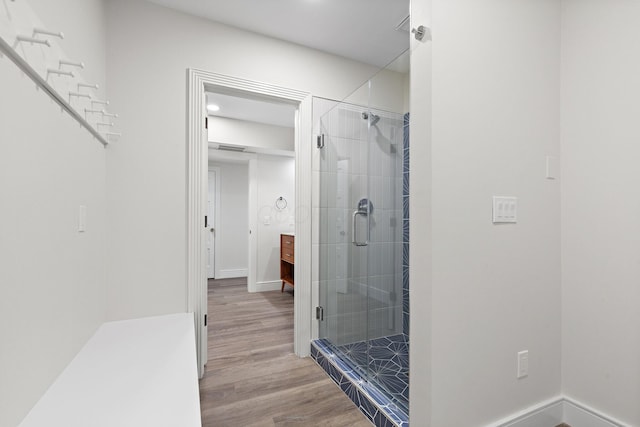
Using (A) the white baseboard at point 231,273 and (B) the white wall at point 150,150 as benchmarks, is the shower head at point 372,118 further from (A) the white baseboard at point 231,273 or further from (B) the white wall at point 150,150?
(A) the white baseboard at point 231,273

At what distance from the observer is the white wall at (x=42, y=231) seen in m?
0.78

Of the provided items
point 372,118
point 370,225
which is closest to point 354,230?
point 370,225

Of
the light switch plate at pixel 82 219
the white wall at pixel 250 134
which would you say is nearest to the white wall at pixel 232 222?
the white wall at pixel 250 134

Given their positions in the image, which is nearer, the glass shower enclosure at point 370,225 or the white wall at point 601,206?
the white wall at point 601,206

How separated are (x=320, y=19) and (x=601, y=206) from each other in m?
2.12

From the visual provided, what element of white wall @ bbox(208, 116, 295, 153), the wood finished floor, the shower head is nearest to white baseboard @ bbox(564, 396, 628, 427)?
the wood finished floor

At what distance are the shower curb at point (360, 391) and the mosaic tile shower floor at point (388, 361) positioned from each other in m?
0.08

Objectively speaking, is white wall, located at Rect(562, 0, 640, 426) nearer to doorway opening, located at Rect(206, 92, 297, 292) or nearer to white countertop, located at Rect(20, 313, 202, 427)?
white countertop, located at Rect(20, 313, 202, 427)

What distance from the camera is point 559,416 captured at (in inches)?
60.2

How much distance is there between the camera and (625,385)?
4.40 feet

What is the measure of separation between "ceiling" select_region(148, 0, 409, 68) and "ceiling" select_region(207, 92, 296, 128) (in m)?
1.20

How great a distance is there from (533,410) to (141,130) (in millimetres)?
2783

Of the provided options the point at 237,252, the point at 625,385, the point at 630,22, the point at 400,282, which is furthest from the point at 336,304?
the point at 237,252

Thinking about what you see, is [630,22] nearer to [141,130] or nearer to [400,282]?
[400,282]
